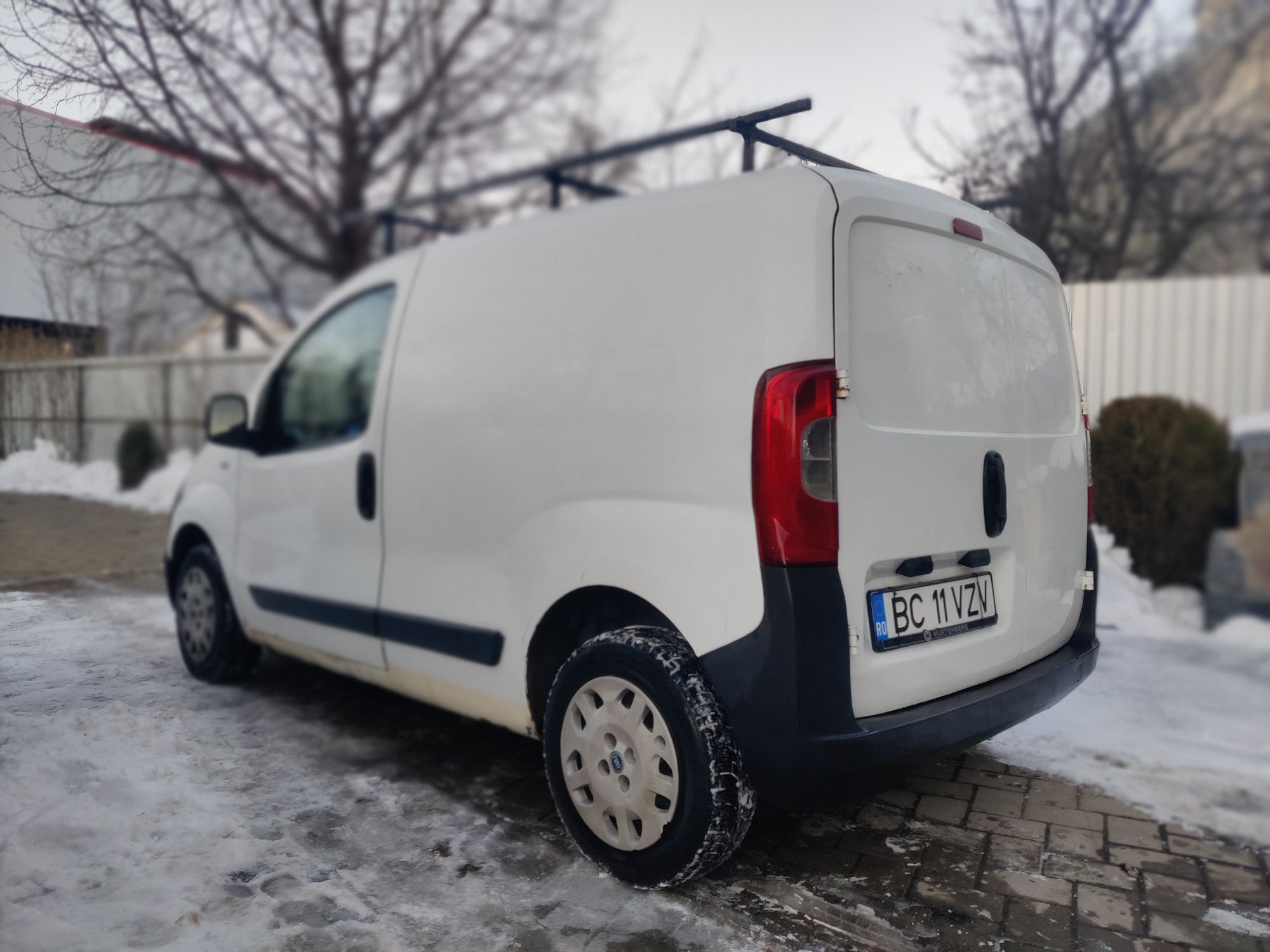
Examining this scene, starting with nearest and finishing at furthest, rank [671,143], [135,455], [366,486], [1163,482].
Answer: [366,486] → [671,143] → [1163,482] → [135,455]

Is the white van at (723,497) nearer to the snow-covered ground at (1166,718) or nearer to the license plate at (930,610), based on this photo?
the license plate at (930,610)

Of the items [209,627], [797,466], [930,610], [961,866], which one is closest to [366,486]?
[209,627]

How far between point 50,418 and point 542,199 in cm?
909

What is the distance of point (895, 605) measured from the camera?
2.44 m

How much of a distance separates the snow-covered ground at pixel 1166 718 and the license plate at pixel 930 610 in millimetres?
1211

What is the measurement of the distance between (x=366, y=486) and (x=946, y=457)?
6.73ft

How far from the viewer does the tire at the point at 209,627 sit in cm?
426

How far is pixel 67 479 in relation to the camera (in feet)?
9.97

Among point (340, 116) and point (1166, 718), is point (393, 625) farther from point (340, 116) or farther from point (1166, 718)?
point (340, 116)

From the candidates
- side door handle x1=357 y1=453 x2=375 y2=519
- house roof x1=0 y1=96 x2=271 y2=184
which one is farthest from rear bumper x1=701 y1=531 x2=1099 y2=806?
house roof x1=0 y1=96 x2=271 y2=184

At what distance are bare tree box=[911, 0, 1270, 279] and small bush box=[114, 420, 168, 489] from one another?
5.39 metres

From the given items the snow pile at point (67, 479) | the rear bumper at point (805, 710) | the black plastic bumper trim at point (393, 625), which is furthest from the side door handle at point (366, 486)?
the rear bumper at point (805, 710)

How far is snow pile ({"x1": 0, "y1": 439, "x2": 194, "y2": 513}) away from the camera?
2.76 meters

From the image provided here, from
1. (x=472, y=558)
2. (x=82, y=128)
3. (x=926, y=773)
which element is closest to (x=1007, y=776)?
(x=926, y=773)
